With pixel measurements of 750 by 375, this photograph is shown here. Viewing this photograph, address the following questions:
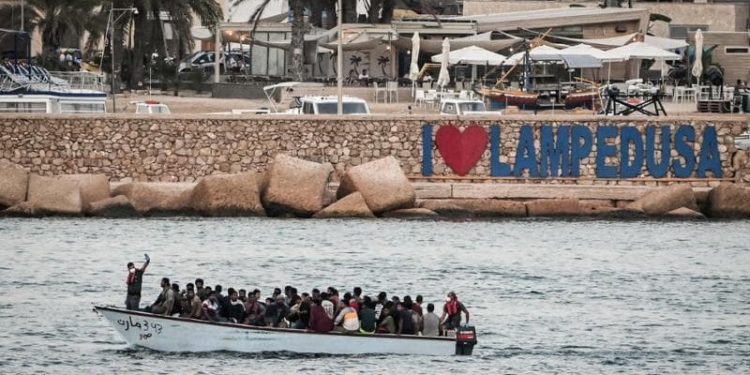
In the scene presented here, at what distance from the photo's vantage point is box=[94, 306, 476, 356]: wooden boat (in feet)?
A: 135

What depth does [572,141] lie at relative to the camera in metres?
60.4

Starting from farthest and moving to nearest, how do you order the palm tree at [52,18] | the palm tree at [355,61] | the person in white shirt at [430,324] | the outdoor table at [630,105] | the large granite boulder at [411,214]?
the palm tree at [355,61] < the palm tree at [52,18] < the outdoor table at [630,105] < the large granite boulder at [411,214] < the person in white shirt at [430,324]

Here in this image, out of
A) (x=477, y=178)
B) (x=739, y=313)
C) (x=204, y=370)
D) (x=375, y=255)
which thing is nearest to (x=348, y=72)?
(x=477, y=178)

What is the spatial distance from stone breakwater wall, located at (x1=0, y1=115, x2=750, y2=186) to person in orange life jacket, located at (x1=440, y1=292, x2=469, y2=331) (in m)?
18.8

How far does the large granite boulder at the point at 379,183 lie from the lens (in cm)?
5731

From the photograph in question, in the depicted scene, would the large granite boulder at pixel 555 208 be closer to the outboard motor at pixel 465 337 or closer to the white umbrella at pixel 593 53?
the white umbrella at pixel 593 53

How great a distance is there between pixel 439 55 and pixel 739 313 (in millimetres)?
28607

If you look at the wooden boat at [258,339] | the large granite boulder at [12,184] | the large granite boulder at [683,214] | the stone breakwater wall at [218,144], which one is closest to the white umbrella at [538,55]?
the stone breakwater wall at [218,144]

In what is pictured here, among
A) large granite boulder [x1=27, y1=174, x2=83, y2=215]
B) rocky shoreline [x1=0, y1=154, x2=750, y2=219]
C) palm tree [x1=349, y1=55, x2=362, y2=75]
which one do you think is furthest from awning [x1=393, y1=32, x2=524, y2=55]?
large granite boulder [x1=27, y1=174, x2=83, y2=215]

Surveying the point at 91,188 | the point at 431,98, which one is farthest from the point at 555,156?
the point at 91,188

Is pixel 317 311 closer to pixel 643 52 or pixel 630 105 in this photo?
pixel 630 105

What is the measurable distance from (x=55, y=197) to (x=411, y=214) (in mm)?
9256

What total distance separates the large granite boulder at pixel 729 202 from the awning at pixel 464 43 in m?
17.7

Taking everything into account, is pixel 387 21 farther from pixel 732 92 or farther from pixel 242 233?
pixel 242 233
